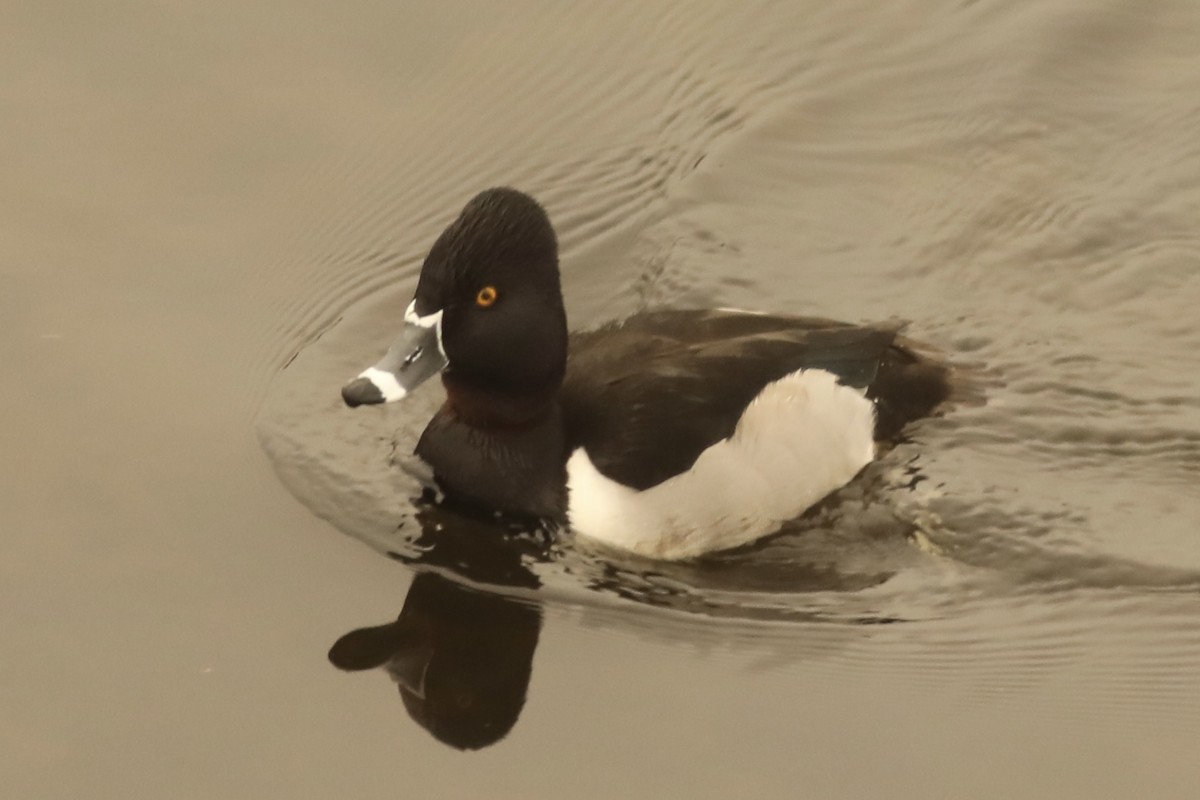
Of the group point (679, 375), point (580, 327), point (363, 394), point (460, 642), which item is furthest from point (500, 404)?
point (580, 327)

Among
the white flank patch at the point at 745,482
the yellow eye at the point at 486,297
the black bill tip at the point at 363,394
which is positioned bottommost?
the white flank patch at the point at 745,482

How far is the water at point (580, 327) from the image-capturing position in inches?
267

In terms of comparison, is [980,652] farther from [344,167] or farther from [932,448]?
[344,167]

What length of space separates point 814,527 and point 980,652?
0.99 meters

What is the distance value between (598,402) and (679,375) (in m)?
0.33

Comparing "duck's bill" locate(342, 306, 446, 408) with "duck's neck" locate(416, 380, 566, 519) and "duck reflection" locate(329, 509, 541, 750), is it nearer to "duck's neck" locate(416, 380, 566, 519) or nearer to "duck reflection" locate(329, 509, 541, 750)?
"duck's neck" locate(416, 380, 566, 519)

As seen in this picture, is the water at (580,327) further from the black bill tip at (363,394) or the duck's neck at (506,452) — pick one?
the black bill tip at (363,394)

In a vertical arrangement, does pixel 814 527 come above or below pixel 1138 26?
below

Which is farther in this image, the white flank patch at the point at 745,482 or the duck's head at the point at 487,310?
the white flank patch at the point at 745,482

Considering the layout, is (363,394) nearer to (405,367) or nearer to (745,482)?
(405,367)

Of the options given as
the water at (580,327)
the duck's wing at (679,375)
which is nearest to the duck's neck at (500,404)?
the duck's wing at (679,375)

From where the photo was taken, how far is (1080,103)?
10250 mm

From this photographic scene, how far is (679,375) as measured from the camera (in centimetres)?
764

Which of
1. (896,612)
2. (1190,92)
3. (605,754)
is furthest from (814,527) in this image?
(1190,92)
